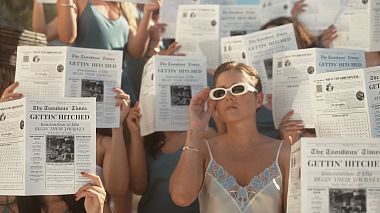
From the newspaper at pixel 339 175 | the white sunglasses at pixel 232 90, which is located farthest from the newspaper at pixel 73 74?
the newspaper at pixel 339 175

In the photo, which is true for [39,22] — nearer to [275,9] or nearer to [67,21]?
[67,21]

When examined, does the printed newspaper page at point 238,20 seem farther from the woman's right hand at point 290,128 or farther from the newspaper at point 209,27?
the woman's right hand at point 290,128

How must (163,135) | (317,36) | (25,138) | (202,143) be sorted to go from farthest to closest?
(317,36)
(163,135)
(202,143)
(25,138)

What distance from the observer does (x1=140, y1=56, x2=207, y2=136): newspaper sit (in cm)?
347

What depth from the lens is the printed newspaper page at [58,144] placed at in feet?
9.18

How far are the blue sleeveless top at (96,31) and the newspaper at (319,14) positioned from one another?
1103mm

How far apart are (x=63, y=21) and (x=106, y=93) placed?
2.32 ft

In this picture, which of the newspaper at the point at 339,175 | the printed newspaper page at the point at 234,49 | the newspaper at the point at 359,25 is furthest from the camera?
the printed newspaper page at the point at 234,49

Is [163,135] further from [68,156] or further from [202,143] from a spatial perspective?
[68,156]

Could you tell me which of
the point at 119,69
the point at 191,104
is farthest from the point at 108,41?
the point at 191,104

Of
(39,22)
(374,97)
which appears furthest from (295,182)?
(39,22)

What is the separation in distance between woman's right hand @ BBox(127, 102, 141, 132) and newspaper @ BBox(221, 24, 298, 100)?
0.64 m

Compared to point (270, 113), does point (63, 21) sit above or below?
above

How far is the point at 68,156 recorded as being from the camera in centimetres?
283
